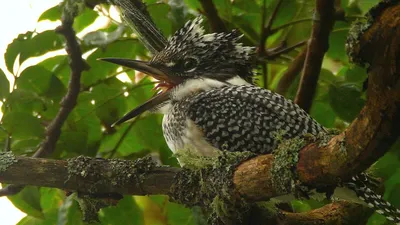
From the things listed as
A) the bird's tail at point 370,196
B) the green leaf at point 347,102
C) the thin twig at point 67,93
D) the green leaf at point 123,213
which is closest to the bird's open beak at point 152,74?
the thin twig at point 67,93

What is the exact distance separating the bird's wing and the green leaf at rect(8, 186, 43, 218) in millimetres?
463

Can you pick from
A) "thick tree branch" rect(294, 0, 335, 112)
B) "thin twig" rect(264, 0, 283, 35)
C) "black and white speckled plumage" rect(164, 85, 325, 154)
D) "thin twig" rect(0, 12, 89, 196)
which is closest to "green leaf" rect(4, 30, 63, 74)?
"thin twig" rect(0, 12, 89, 196)

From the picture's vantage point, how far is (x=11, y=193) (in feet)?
5.71

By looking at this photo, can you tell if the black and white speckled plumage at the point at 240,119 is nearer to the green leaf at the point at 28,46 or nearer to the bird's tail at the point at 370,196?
the bird's tail at the point at 370,196

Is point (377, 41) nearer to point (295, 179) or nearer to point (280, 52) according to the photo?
point (295, 179)

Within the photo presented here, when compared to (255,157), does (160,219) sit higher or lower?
lower

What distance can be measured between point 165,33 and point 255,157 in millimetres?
854

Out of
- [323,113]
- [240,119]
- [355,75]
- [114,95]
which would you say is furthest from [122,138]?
[355,75]

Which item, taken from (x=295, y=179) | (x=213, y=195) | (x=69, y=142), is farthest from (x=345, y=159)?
(x=69, y=142)

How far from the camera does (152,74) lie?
72.9 inches

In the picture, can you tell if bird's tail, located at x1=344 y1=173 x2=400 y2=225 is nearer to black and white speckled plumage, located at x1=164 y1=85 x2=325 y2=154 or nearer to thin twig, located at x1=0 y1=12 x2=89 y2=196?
black and white speckled plumage, located at x1=164 y1=85 x2=325 y2=154

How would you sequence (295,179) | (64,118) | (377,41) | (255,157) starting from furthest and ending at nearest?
(64,118) → (255,157) → (295,179) → (377,41)

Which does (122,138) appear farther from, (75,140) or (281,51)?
(281,51)

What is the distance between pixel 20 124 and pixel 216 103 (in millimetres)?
530
